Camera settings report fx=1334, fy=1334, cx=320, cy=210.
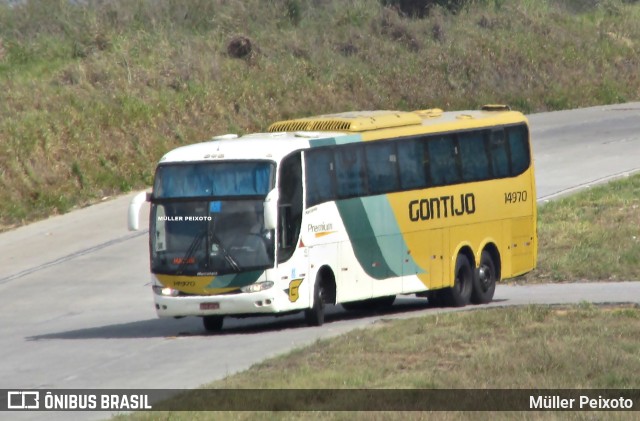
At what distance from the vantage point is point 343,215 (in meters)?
21.2

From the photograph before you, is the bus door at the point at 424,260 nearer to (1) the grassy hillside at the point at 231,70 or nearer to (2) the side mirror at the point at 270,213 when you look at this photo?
(2) the side mirror at the point at 270,213

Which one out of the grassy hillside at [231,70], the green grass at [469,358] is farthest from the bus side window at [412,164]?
the grassy hillside at [231,70]

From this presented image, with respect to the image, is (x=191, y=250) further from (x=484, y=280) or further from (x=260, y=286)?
(x=484, y=280)

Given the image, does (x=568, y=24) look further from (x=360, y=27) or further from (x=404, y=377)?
(x=404, y=377)

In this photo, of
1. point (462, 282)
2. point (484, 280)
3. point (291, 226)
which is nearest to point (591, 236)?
point (484, 280)

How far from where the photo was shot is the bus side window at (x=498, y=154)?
2409cm

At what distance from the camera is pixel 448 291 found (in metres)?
23.0

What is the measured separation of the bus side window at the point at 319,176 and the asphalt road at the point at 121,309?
79.6 inches

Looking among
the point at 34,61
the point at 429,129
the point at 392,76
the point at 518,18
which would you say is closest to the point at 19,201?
the point at 34,61

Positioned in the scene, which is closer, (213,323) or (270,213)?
(270,213)

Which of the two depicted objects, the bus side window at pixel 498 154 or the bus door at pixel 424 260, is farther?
the bus side window at pixel 498 154

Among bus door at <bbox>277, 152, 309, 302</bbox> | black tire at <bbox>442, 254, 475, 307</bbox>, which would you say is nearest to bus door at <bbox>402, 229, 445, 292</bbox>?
black tire at <bbox>442, 254, 475, 307</bbox>

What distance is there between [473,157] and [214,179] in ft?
18.4

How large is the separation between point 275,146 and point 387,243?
2800 mm
